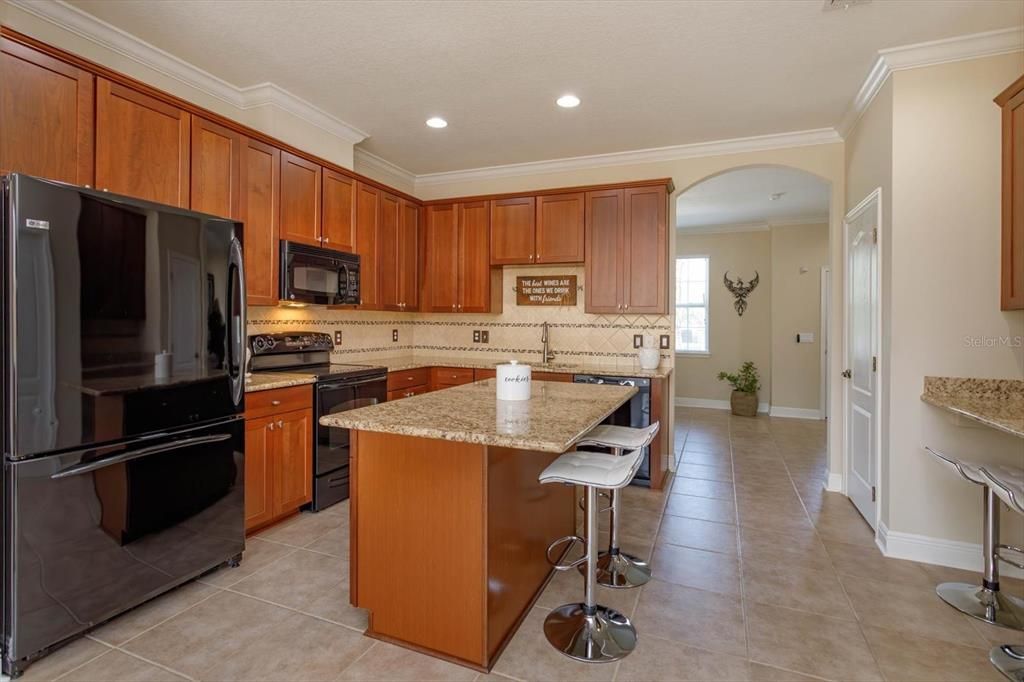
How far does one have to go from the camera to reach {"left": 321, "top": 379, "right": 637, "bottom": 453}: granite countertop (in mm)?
1526

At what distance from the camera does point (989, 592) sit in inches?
88.5

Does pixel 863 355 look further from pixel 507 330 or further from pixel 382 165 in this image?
pixel 382 165

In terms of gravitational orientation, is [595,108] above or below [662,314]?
above

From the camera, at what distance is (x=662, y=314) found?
13.9 ft

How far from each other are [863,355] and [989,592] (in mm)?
1468

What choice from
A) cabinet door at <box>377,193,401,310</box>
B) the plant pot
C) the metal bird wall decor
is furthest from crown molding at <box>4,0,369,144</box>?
the plant pot

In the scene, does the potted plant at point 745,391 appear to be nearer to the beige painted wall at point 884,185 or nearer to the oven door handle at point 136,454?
the beige painted wall at point 884,185

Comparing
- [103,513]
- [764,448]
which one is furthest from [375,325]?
[764,448]

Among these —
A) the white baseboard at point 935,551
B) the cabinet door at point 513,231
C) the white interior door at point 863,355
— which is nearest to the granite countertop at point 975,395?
the white interior door at point 863,355

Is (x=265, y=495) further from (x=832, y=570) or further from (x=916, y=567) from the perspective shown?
(x=916, y=567)

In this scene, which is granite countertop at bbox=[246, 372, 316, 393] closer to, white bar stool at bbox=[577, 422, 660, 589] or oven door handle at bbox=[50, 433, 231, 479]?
oven door handle at bbox=[50, 433, 231, 479]

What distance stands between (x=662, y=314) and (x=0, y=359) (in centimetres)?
392

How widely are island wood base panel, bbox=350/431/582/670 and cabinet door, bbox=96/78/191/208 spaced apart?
5.74ft

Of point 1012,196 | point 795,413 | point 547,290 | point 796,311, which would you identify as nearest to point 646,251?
point 547,290
